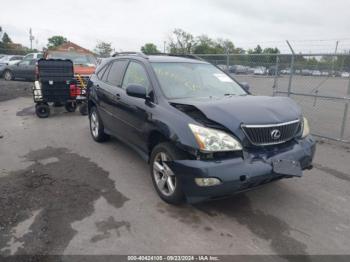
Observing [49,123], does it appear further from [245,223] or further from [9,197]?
[245,223]

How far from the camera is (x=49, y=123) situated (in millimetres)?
8266

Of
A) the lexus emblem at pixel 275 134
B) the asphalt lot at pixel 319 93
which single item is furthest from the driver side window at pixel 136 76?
the asphalt lot at pixel 319 93

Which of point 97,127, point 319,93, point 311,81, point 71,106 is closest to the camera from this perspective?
point 97,127

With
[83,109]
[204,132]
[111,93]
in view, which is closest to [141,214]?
[204,132]

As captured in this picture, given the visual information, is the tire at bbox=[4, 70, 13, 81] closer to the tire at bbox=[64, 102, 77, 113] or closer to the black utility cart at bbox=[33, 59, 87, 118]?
the tire at bbox=[64, 102, 77, 113]

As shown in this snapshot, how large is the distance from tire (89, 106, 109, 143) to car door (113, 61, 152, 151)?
1089 millimetres

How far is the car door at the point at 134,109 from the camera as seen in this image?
4184 millimetres


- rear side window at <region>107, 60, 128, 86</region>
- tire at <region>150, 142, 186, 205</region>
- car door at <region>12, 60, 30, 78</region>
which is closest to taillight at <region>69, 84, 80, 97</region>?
Result: rear side window at <region>107, 60, 128, 86</region>

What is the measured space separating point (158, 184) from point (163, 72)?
5.26ft

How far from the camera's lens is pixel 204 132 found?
3199 millimetres

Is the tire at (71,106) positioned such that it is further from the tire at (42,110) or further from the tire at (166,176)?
the tire at (166,176)

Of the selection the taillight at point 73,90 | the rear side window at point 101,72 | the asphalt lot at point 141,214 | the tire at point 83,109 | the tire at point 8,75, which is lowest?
the asphalt lot at point 141,214

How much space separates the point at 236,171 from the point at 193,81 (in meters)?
1.82

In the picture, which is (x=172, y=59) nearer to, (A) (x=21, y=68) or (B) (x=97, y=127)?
(B) (x=97, y=127)
